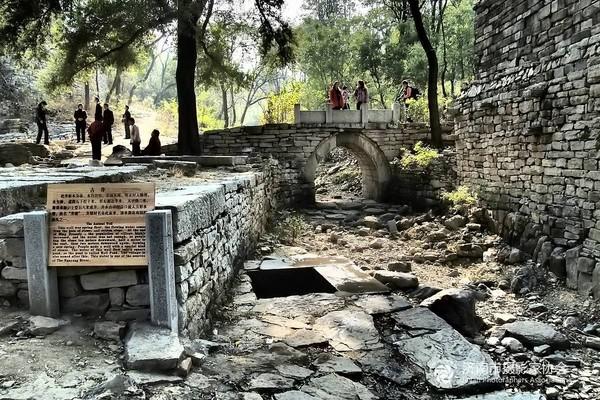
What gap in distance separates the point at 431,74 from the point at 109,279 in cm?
1246

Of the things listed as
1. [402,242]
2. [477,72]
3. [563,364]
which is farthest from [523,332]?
[477,72]

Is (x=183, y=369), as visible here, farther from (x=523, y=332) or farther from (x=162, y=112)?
(x=162, y=112)

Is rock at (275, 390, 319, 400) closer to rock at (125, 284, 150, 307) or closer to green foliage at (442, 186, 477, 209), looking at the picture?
rock at (125, 284, 150, 307)

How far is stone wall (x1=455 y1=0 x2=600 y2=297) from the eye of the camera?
639cm

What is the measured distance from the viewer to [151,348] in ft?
9.71

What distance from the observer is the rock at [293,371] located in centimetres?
343

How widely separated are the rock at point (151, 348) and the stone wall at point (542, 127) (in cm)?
524

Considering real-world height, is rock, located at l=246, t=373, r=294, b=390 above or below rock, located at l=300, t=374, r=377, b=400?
above

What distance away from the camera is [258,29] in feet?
41.1

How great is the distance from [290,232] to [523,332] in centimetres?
508

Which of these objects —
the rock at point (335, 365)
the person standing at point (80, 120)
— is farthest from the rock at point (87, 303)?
the person standing at point (80, 120)

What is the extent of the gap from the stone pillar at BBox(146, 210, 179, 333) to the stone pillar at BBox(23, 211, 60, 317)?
24.9 inches

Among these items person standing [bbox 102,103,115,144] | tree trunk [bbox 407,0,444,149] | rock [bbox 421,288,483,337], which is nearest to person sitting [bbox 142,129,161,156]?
person standing [bbox 102,103,115,144]

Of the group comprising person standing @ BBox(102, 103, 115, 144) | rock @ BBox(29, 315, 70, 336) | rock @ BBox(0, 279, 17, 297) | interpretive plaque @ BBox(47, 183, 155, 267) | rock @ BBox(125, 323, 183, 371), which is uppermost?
person standing @ BBox(102, 103, 115, 144)
